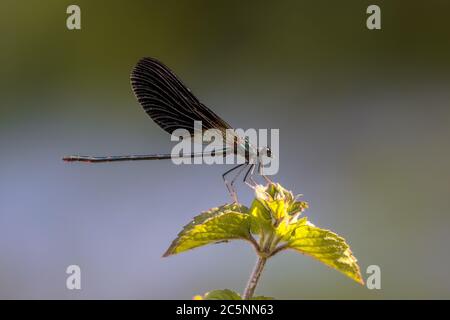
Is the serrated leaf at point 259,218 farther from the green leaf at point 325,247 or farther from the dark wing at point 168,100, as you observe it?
the dark wing at point 168,100

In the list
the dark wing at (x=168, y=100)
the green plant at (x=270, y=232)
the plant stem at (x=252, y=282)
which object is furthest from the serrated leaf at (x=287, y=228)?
the dark wing at (x=168, y=100)

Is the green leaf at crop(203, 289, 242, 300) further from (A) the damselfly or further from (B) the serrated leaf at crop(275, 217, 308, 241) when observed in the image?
(A) the damselfly

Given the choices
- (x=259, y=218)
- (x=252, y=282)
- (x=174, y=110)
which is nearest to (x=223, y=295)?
(x=252, y=282)

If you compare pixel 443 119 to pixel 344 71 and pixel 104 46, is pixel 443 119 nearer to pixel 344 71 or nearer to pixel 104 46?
pixel 344 71

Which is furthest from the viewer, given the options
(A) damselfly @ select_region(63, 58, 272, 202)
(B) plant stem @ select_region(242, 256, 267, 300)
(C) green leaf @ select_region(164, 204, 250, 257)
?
(A) damselfly @ select_region(63, 58, 272, 202)

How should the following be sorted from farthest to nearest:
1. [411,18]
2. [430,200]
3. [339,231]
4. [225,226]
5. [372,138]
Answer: [411,18] < [372,138] < [430,200] < [339,231] < [225,226]

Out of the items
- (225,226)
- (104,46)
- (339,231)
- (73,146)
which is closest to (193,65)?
(104,46)

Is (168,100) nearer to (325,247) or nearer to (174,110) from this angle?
(174,110)

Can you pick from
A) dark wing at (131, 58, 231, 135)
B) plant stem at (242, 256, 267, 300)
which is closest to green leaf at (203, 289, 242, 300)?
plant stem at (242, 256, 267, 300)
